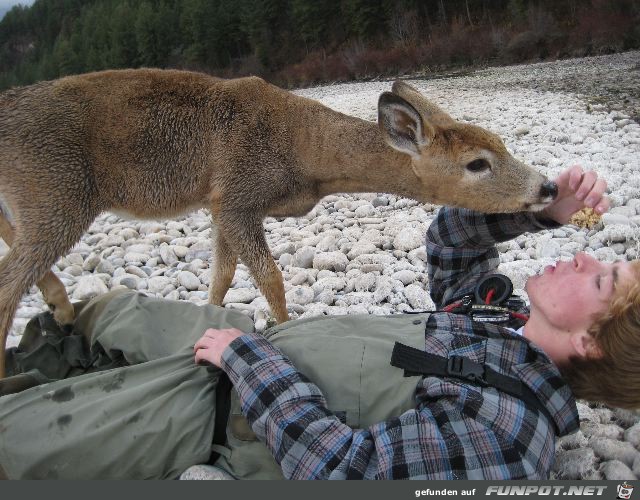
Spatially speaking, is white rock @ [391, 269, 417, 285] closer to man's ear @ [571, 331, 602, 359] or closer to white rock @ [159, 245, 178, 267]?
white rock @ [159, 245, 178, 267]

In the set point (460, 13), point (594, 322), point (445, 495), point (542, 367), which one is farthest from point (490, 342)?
point (460, 13)

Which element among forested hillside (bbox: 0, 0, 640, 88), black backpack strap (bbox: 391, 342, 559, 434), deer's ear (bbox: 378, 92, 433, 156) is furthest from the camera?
forested hillside (bbox: 0, 0, 640, 88)

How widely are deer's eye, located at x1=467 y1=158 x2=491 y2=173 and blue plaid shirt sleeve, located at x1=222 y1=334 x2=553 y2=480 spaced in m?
2.47

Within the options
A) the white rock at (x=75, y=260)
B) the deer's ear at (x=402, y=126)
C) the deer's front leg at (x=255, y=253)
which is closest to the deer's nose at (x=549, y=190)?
the deer's ear at (x=402, y=126)

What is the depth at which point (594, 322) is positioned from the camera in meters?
2.95

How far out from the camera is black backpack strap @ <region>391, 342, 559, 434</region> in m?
2.76

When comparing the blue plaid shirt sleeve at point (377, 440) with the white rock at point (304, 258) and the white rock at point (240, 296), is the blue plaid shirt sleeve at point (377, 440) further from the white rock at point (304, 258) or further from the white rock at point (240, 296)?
the white rock at point (304, 258)

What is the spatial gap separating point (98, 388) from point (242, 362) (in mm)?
808

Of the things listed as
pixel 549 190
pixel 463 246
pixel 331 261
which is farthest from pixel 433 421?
pixel 331 261

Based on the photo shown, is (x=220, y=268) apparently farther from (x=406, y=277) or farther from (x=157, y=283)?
(x=406, y=277)

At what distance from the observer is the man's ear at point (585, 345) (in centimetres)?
294

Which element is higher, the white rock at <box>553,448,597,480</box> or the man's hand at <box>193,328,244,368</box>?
the man's hand at <box>193,328,244,368</box>

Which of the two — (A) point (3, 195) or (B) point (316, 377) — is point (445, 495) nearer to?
(B) point (316, 377)

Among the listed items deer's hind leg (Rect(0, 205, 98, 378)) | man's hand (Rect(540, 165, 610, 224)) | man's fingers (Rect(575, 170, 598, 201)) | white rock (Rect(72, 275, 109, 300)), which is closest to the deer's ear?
man's hand (Rect(540, 165, 610, 224))
